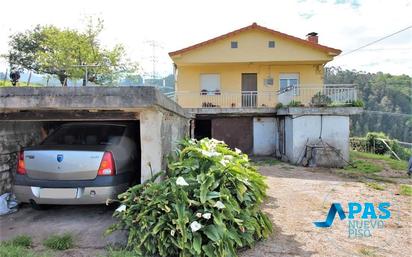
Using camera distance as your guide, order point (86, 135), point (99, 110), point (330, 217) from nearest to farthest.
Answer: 1. point (99, 110)
2. point (86, 135)
3. point (330, 217)

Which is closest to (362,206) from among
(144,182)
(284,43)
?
(144,182)

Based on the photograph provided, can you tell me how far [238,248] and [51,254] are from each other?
6.96ft

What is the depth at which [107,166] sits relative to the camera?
4.09 metres

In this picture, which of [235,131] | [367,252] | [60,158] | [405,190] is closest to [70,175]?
[60,158]

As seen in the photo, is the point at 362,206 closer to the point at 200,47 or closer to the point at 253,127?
the point at 253,127

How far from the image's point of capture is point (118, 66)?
3008 cm

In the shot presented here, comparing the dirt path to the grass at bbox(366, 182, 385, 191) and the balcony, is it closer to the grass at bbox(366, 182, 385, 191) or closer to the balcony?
the grass at bbox(366, 182, 385, 191)

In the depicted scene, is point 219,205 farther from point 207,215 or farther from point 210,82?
point 210,82

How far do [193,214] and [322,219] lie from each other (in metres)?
2.89

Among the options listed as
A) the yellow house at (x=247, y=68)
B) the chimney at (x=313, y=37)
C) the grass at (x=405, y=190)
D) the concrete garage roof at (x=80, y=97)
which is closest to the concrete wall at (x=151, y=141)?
the concrete garage roof at (x=80, y=97)

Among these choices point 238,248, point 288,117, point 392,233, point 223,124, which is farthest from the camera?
point 223,124

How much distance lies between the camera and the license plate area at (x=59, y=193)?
3.98 m

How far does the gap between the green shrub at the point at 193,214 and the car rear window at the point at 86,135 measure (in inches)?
51.3

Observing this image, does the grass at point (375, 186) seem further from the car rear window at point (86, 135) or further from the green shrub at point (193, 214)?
the car rear window at point (86, 135)
